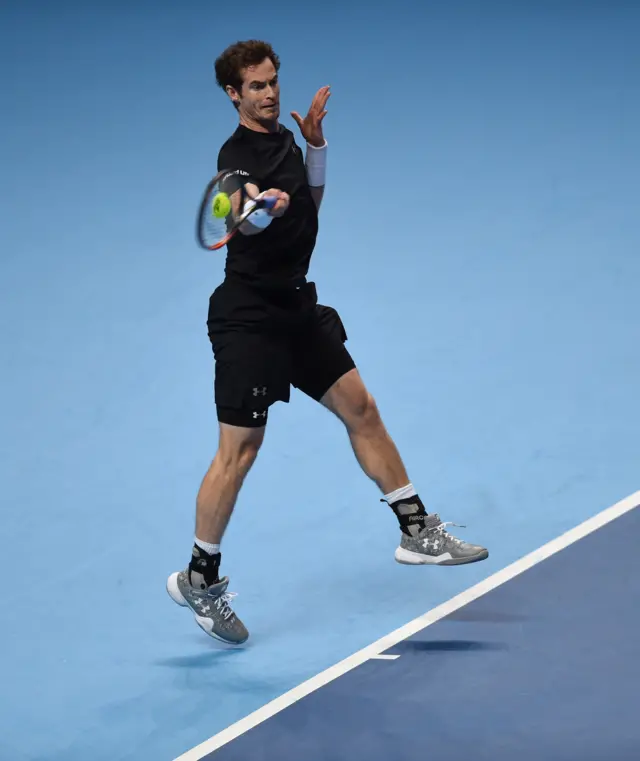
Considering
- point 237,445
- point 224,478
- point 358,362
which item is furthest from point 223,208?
point 358,362

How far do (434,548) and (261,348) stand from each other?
98 cm

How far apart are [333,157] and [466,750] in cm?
632

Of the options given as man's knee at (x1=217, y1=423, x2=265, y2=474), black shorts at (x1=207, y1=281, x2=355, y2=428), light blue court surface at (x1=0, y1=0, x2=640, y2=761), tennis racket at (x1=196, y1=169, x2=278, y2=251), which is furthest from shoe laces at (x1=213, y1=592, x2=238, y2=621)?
tennis racket at (x1=196, y1=169, x2=278, y2=251)

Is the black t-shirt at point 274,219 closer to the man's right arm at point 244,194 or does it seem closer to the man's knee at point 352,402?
the man's right arm at point 244,194

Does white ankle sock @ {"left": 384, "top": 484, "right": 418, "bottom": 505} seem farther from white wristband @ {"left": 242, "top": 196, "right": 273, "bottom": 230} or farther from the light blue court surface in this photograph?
white wristband @ {"left": 242, "top": 196, "right": 273, "bottom": 230}

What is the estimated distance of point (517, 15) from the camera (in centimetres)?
1270

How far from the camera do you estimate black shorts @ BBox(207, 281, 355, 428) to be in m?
5.91

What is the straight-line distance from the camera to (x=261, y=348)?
5949mm

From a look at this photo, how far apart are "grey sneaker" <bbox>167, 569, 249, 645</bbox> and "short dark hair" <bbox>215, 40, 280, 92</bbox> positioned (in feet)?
5.83

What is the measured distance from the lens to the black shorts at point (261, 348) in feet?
19.4

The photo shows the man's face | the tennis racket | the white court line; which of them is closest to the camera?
the white court line

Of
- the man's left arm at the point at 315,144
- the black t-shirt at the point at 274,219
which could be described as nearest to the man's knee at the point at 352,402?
the black t-shirt at the point at 274,219

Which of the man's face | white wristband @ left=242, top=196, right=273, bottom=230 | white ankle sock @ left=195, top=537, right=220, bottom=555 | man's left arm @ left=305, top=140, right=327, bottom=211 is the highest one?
the man's face

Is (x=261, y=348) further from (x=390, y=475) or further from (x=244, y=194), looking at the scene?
(x=390, y=475)
